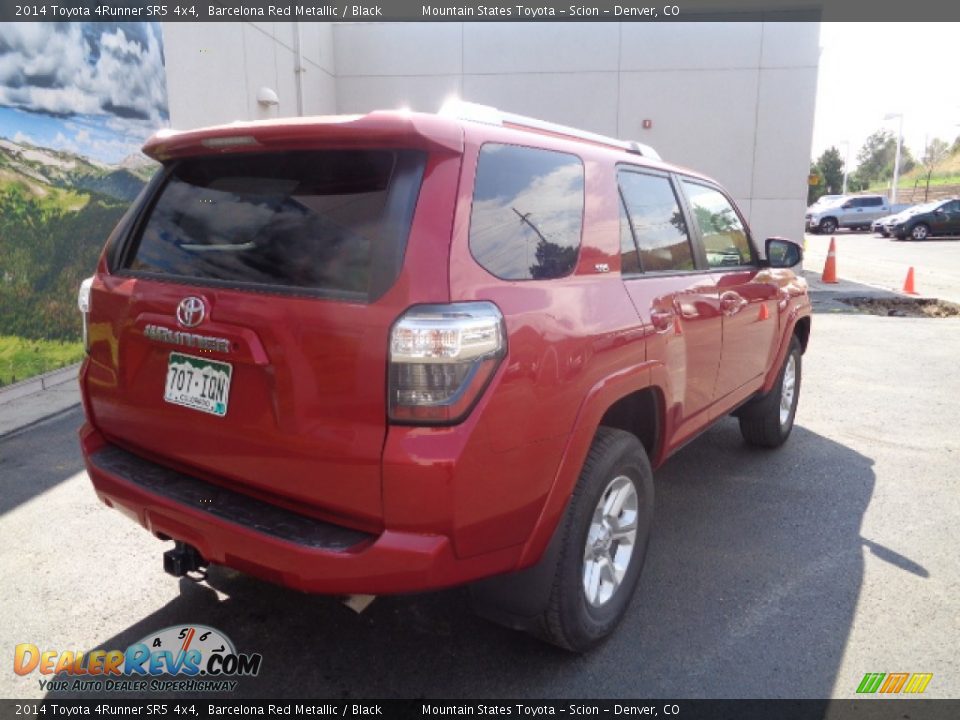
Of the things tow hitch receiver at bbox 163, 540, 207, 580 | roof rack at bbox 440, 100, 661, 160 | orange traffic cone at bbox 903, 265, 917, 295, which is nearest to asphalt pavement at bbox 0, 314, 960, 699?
tow hitch receiver at bbox 163, 540, 207, 580

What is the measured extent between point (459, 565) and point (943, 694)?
6.21 feet

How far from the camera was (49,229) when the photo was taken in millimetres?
6441

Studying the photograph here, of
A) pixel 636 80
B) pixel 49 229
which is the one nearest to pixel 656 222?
pixel 49 229

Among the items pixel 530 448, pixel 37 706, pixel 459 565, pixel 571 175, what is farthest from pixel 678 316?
pixel 37 706

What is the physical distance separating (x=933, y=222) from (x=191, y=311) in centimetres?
3404

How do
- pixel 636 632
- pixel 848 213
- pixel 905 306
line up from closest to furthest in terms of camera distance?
pixel 636 632, pixel 905 306, pixel 848 213

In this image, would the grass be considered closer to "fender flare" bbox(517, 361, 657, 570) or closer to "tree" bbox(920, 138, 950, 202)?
"fender flare" bbox(517, 361, 657, 570)

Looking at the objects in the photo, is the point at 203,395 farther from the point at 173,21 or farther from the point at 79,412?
the point at 173,21

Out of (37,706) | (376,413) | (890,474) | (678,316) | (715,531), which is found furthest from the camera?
(890,474)

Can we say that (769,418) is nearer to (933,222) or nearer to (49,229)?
(49,229)

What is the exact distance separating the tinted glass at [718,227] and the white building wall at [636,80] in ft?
33.7

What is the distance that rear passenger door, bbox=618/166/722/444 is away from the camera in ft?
9.70

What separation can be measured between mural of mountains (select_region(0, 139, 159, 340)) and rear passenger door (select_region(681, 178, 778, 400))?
5589mm

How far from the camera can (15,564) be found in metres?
3.34
